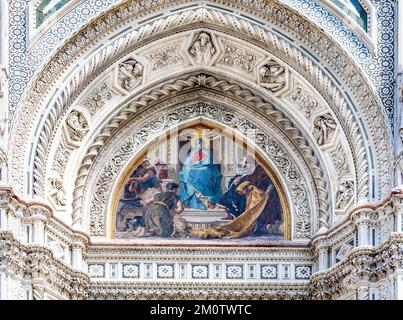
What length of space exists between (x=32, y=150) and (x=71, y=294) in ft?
7.45

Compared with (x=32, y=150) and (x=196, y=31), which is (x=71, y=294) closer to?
(x=32, y=150)

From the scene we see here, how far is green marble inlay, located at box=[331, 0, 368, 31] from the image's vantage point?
129 feet

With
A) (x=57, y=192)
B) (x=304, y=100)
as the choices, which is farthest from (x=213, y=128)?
(x=57, y=192)

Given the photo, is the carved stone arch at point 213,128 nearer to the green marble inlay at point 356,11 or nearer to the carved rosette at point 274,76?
the carved rosette at point 274,76

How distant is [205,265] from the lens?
3900cm

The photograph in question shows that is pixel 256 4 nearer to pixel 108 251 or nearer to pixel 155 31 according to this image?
pixel 155 31

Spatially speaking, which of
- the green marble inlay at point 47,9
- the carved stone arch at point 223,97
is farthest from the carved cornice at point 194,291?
the green marble inlay at point 47,9

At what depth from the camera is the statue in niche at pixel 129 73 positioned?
130 feet

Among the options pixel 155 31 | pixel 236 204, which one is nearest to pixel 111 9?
pixel 155 31

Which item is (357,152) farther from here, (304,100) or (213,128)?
(213,128)

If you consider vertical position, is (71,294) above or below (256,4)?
below

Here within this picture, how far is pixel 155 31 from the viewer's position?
39625mm

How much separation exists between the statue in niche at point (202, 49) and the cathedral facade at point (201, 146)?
0.02 m

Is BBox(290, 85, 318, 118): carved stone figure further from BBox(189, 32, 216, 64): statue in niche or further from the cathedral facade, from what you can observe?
BBox(189, 32, 216, 64): statue in niche
